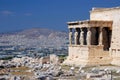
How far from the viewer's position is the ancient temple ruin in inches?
1683

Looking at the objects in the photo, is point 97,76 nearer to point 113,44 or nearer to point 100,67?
point 100,67

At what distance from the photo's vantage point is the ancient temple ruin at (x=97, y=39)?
42750 millimetres

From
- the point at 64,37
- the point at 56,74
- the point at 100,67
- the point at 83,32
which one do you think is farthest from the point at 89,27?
the point at 64,37

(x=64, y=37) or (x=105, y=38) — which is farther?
(x=64, y=37)

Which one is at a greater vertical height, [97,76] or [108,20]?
[108,20]

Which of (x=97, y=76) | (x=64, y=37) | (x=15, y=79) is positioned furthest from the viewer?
(x=64, y=37)

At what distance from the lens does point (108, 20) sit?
145 ft

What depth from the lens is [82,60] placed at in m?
43.4

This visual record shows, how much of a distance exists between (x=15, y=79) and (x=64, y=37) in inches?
6392

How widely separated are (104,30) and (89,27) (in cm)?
208

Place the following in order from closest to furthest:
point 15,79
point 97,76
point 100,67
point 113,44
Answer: point 15,79
point 97,76
point 100,67
point 113,44

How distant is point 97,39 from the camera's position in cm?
4594

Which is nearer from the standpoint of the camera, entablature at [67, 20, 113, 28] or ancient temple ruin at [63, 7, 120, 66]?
ancient temple ruin at [63, 7, 120, 66]

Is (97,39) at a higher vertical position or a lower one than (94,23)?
lower
